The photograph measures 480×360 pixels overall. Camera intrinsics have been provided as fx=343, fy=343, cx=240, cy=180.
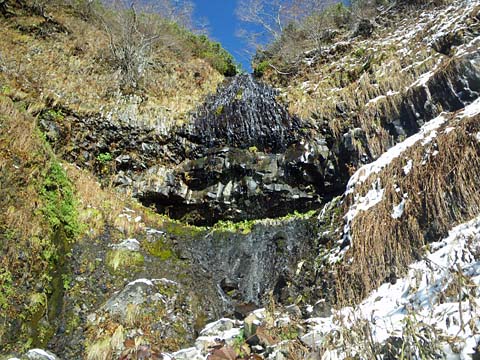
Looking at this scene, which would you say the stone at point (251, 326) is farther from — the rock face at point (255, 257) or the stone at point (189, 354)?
the rock face at point (255, 257)

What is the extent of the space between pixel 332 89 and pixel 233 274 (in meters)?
Answer: 7.06

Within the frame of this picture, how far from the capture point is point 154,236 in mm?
8164

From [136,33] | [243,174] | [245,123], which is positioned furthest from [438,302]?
[136,33]

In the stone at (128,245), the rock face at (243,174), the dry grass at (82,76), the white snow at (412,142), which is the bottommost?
the stone at (128,245)

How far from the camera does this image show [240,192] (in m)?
9.53

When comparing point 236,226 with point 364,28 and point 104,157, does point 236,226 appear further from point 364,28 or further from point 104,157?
point 364,28

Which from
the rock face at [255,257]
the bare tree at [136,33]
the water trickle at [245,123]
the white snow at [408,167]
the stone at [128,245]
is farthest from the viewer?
the bare tree at [136,33]

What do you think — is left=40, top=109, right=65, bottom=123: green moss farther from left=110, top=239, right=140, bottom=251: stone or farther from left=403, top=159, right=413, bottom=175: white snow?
left=403, top=159, right=413, bottom=175: white snow

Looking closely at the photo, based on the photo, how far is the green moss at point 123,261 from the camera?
6812 mm

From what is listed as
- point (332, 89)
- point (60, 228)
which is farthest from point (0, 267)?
point (332, 89)

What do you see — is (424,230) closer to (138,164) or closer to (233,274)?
(233,274)

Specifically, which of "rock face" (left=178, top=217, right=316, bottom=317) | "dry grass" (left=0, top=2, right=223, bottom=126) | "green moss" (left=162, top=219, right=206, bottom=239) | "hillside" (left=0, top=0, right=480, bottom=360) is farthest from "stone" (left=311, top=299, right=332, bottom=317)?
"dry grass" (left=0, top=2, right=223, bottom=126)

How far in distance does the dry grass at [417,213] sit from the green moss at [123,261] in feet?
13.1

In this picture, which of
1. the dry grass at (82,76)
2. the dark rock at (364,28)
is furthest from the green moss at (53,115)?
the dark rock at (364,28)
